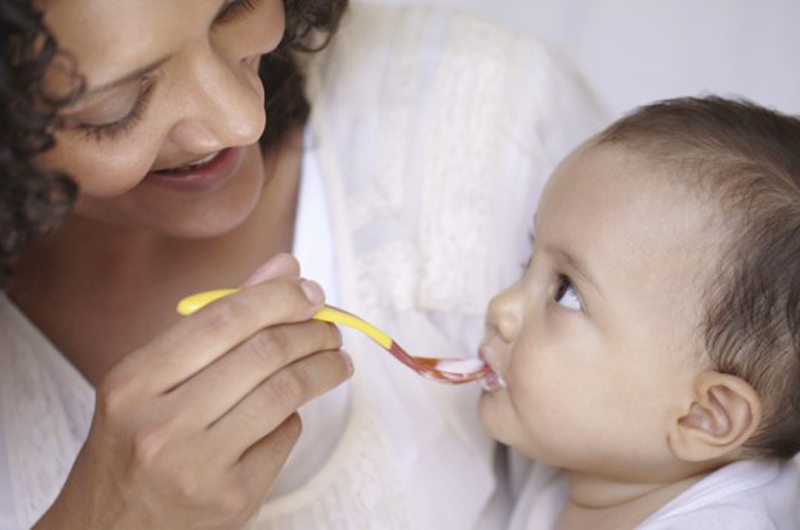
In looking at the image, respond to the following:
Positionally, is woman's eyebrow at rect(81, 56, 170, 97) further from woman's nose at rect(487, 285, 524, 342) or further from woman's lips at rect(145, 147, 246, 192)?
woman's nose at rect(487, 285, 524, 342)

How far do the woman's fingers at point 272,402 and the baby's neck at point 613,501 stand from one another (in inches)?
15.8

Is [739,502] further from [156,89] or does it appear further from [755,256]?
[156,89]

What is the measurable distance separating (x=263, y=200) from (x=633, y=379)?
20.8 inches

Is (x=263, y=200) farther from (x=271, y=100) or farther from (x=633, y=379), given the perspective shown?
(x=633, y=379)

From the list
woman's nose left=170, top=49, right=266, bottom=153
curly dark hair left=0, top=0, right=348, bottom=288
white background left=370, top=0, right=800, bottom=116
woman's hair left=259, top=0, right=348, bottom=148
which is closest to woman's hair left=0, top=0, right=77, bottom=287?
curly dark hair left=0, top=0, right=348, bottom=288

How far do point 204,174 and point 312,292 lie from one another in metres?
0.26

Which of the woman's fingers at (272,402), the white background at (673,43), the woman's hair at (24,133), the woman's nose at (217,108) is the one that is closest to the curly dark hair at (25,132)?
the woman's hair at (24,133)

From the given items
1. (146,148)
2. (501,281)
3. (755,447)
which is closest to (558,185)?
(501,281)

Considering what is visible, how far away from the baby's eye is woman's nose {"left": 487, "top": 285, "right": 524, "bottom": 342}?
0.04 metres

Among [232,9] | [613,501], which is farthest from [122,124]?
[613,501]

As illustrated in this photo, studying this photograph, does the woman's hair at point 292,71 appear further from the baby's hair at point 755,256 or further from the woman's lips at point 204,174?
the baby's hair at point 755,256

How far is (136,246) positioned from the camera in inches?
55.5

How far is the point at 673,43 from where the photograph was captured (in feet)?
6.77

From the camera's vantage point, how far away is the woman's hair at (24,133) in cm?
87
